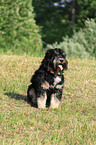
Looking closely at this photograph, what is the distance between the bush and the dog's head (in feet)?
35.9

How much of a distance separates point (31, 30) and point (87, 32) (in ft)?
12.3

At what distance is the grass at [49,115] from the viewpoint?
5496mm

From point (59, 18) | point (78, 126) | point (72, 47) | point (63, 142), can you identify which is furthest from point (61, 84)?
point (59, 18)

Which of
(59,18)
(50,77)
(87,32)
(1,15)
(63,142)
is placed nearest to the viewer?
(63,142)

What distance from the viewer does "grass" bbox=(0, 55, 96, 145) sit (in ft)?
18.0

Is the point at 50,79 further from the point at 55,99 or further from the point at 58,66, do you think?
the point at 55,99

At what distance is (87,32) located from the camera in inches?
716

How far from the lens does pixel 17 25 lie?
17.4 m

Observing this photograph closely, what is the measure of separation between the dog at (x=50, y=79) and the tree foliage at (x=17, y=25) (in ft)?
34.7

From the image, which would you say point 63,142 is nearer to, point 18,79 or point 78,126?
point 78,126

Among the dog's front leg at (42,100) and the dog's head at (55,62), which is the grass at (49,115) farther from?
the dog's head at (55,62)

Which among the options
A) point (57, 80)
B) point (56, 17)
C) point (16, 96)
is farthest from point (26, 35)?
point (57, 80)

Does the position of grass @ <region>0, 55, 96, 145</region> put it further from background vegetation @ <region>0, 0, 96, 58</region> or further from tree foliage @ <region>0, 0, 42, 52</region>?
tree foliage @ <region>0, 0, 42, 52</region>

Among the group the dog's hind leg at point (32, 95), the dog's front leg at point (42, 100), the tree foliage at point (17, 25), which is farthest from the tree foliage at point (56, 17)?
the dog's front leg at point (42, 100)
